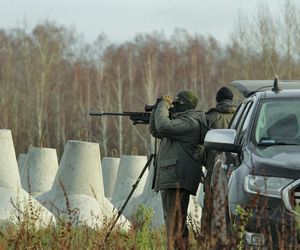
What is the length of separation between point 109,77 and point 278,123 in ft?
229

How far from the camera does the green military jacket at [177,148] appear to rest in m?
9.62

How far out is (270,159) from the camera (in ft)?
21.6

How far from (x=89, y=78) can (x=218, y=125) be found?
71.5 metres

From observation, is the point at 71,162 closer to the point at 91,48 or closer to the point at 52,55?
the point at 52,55

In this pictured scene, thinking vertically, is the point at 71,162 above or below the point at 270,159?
below

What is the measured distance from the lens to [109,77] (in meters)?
77.2

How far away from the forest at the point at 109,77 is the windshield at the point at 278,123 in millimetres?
48460

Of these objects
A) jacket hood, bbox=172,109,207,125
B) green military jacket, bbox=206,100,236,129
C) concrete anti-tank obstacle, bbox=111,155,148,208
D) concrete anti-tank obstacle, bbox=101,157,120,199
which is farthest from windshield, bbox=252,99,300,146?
concrete anti-tank obstacle, bbox=101,157,120,199

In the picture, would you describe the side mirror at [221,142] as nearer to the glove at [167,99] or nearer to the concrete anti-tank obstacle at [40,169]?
the glove at [167,99]

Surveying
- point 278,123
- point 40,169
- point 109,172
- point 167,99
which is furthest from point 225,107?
point 109,172

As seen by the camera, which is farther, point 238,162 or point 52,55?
point 52,55

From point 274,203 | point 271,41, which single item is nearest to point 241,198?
point 274,203

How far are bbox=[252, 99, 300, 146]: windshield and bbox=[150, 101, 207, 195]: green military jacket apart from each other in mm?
1994

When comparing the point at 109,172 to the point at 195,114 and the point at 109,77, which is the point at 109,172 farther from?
the point at 109,77
